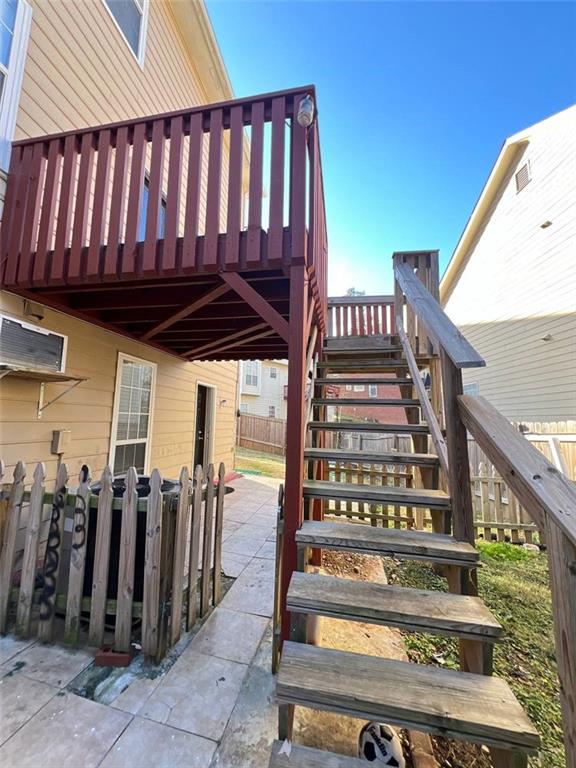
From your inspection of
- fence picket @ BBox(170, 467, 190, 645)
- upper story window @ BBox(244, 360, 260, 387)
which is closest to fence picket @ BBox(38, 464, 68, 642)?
fence picket @ BBox(170, 467, 190, 645)

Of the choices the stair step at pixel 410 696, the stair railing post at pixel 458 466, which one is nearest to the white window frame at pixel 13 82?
the stair railing post at pixel 458 466

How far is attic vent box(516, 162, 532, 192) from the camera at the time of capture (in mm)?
8312

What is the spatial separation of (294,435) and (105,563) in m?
1.51

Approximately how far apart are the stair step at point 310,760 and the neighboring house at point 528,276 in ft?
26.3

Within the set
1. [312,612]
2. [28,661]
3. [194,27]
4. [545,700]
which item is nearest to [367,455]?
[312,612]

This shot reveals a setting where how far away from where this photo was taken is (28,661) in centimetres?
200

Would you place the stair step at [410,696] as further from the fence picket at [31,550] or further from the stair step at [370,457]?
the fence picket at [31,550]

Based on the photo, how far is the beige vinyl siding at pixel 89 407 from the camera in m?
2.96

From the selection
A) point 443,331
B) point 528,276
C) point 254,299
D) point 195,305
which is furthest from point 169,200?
point 528,276

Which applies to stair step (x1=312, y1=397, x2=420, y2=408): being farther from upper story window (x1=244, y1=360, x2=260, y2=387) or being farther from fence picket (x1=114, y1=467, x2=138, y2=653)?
upper story window (x1=244, y1=360, x2=260, y2=387)

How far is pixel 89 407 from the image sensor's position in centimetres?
378

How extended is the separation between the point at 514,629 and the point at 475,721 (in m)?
2.08

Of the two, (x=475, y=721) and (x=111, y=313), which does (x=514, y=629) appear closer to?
(x=475, y=721)

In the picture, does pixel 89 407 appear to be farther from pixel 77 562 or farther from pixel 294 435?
pixel 294 435
